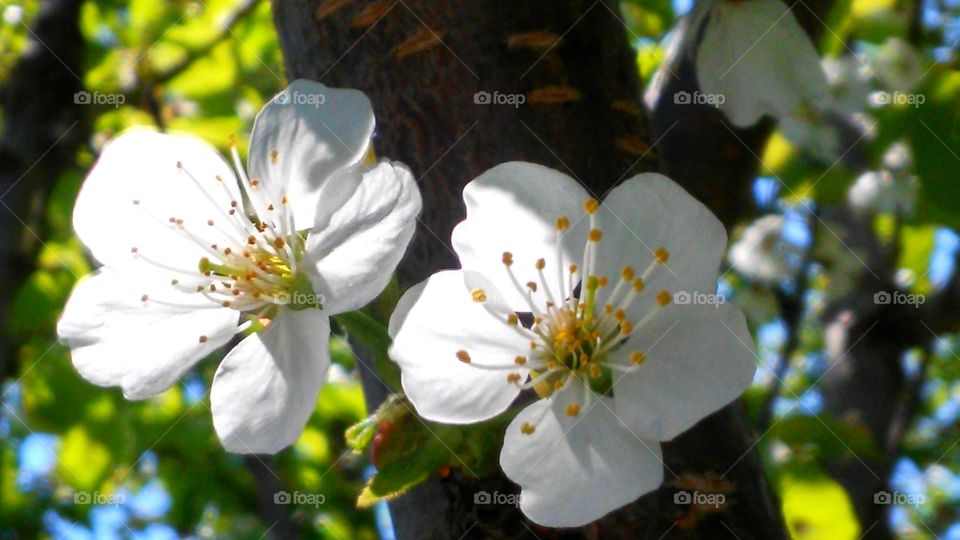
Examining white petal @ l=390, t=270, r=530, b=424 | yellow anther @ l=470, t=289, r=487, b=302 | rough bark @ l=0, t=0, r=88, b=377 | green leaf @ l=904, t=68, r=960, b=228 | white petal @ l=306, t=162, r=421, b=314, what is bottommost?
rough bark @ l=0, t=0, r=88, b=377

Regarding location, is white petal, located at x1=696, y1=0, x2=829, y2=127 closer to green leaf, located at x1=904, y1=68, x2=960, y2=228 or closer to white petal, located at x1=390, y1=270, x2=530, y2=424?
green leaf, located at x1=904, y1=68, x2=960, y2=228

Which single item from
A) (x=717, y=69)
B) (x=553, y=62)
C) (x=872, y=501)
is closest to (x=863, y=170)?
(x=872, y=501)

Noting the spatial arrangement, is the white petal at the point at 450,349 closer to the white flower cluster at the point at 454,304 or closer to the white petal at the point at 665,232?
the white flower cluster at the point at 454,304

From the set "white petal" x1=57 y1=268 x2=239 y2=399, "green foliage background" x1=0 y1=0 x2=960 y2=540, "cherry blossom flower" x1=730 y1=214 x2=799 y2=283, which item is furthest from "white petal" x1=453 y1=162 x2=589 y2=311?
"cherry blossom flower" x1=730 y1=214 x2=799 y2=283

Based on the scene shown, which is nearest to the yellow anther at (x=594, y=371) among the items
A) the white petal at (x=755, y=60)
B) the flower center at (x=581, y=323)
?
the flower center at (x=581, y=323)

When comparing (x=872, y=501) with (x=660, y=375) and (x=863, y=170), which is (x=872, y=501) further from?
Result: (x=660, y=375)

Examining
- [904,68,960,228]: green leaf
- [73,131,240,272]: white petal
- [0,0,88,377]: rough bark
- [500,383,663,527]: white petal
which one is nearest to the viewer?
[500,383,663,527]: white petal

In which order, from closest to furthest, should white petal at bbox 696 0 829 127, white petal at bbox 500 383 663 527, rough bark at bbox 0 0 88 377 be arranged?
white petal at bbox 500 383 663 527 → white petal at bbox 696 0 829 127 → rough bark at bbox 0 0 88 377
